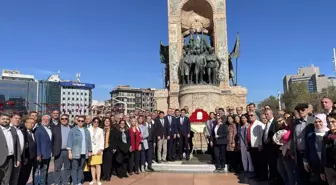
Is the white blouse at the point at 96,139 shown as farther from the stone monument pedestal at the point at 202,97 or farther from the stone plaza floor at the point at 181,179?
the stone monument pedestal at the point at 202,97

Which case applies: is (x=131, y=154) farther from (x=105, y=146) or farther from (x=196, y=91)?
(x=196, y=91)

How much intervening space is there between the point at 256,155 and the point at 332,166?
2564 mm

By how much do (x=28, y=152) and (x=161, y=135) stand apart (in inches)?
128

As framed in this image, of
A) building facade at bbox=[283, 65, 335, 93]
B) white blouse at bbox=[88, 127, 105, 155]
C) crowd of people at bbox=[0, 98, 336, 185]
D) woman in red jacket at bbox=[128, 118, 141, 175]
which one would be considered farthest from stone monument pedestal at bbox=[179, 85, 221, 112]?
building facade at bbox=[283, 65, 335, 93]

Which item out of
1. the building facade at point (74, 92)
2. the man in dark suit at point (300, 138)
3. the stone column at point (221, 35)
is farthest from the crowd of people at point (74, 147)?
the building facade at point (74, 92)

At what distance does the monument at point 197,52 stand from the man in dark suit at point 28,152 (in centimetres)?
803

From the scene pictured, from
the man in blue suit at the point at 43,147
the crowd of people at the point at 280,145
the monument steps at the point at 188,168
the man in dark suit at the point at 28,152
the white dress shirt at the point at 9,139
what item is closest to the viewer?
the crowd of people at the point at 280,145

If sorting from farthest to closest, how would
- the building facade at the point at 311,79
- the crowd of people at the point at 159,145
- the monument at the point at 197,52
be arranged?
the building facade at the point at 311,79 → the monument at the point at 197,52 → the crowd of people at the point at 159,145

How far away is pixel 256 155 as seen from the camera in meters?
5.34

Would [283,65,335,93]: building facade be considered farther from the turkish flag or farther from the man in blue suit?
the man in blue suit

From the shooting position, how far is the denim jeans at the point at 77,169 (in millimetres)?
4949

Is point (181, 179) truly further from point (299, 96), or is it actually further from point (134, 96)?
point (134, 96)

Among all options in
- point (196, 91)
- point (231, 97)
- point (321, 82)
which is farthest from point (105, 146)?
point (321, 82)

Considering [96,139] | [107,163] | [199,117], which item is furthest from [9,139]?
[199,117]
